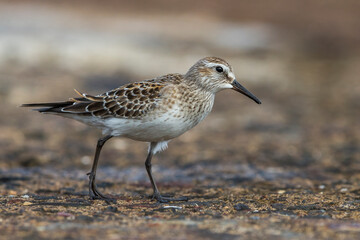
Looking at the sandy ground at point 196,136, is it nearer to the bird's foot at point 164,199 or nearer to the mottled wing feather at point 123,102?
the bird's foot at point 164,199

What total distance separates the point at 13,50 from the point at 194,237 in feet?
57.5

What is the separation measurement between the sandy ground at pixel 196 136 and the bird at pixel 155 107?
930 mm

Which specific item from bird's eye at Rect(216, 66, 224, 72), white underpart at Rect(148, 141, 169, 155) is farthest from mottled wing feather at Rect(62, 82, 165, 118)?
bird's eye at Rect(216, 66, 224, 72)

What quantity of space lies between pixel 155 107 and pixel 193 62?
1450 cm

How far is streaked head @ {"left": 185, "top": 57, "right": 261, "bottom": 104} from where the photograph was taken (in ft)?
28.6

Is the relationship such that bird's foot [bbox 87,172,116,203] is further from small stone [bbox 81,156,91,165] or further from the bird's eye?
small stone [bbox 81,156,91,165]

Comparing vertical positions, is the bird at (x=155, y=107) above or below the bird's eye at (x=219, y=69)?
below

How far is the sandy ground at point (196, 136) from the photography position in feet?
23.5

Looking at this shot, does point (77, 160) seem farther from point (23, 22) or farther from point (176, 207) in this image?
point (23, 22)

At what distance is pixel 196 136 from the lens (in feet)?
45.6

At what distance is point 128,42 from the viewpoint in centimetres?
2603

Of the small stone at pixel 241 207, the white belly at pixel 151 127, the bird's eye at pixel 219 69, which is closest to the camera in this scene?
the small stone at pixel 241 207

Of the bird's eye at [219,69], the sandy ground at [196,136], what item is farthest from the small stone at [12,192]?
the bird's eye at [219,69]

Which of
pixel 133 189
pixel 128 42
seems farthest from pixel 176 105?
pixel 128 42
